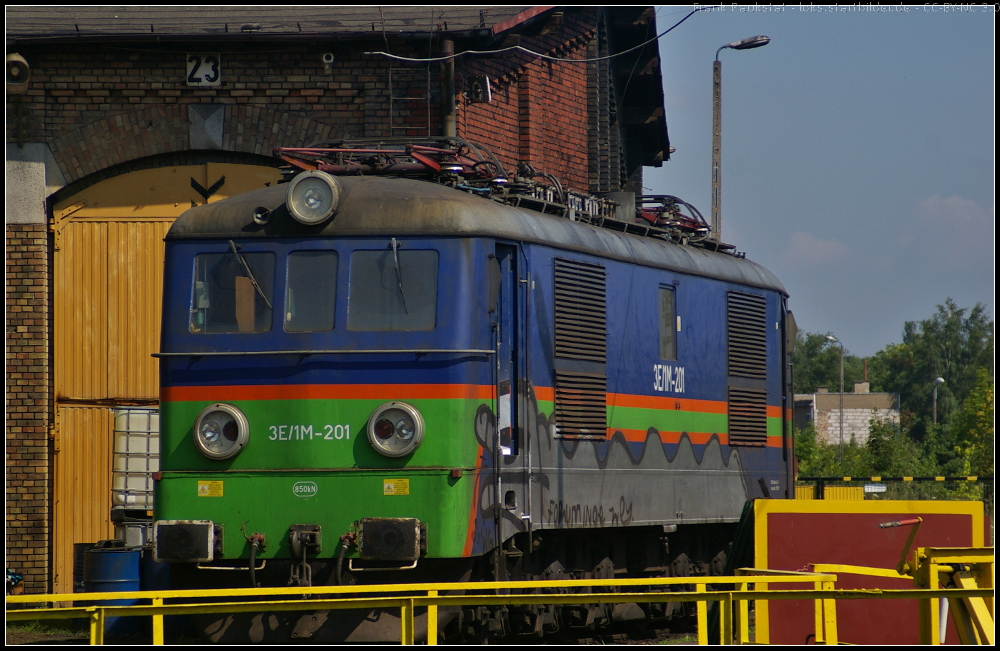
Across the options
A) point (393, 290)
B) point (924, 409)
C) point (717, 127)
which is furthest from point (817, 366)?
point (393, 290)

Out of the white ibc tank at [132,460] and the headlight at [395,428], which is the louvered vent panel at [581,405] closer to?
the headlight at [395,428]

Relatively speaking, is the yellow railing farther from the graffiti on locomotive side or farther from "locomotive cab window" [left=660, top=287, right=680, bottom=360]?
"locomotive cab window" [left=660, top=287, right=680, bottom=360]

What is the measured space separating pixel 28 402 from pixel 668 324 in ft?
25.3

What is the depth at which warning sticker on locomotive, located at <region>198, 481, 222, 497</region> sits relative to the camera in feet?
30.5

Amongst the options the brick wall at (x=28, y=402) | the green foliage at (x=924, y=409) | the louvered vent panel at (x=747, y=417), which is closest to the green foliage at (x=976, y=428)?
the green foliage at (x=924, y=409)

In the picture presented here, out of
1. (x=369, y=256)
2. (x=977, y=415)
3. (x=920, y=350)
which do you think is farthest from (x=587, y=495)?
(x=920, y=350)

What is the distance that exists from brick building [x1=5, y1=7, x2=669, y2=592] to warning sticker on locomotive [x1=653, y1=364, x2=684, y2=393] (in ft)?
15.0

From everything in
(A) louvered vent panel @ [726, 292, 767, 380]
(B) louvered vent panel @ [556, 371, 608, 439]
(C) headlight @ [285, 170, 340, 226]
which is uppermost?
(C) headlight @ [285, 170, 340, 226]

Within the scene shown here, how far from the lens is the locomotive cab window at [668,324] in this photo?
11805mm

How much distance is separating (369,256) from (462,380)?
43.8 inches

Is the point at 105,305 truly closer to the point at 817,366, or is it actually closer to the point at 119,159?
the point at 119,159

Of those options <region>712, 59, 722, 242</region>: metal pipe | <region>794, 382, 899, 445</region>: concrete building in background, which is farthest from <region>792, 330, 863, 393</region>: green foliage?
<region>712, 59, 722, 242</region>: metal pipe

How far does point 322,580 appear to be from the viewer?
9117mm

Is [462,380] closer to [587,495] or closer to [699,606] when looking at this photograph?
[587,495]
